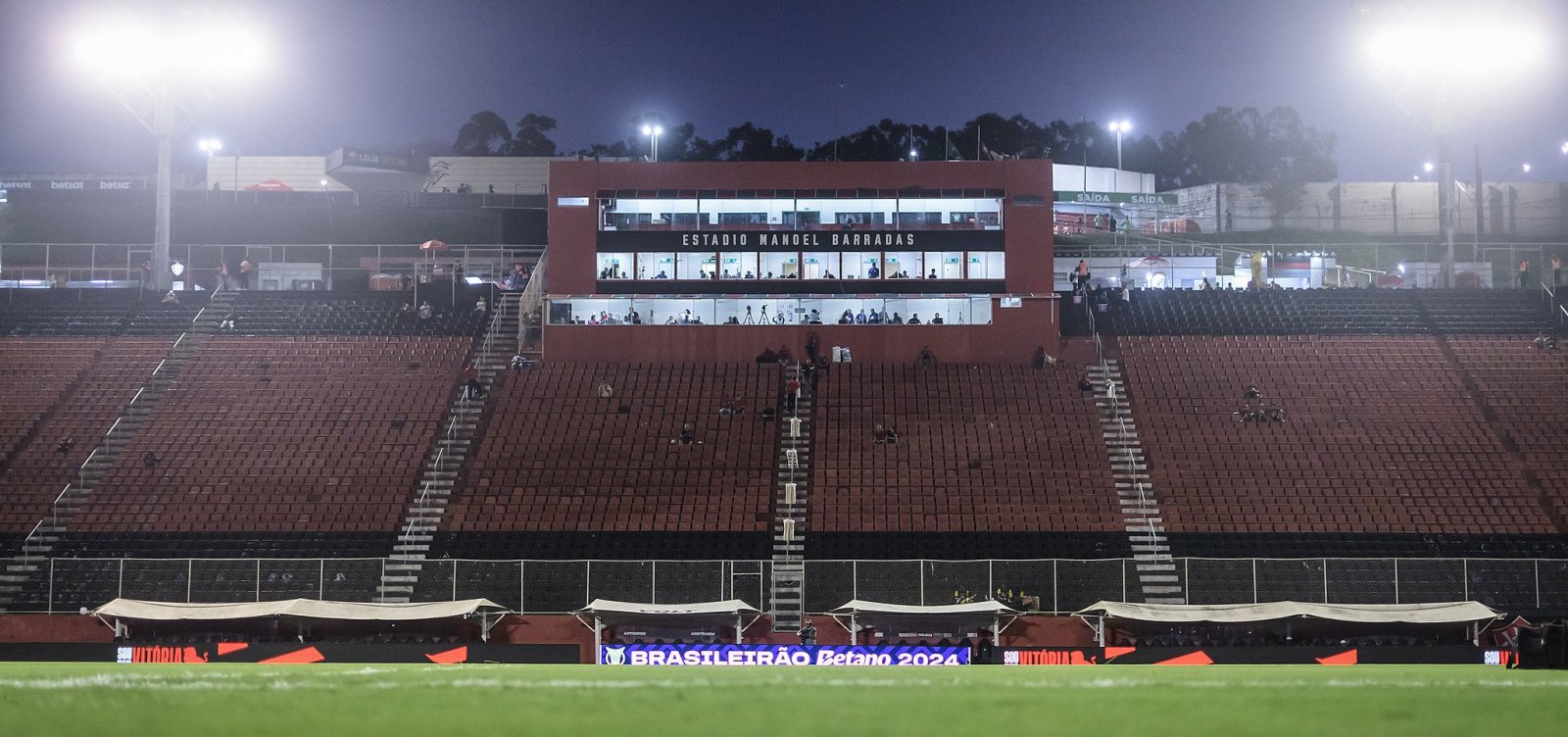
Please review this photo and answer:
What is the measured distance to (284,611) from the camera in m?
27.5

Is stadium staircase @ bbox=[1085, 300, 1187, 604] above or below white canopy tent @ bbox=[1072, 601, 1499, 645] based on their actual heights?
above

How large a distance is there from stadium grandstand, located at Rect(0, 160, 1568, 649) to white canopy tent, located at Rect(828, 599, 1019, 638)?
38.2 inches

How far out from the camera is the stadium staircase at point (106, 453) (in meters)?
32.8

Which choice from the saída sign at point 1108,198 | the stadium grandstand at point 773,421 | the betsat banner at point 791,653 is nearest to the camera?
the betsat banner at point 791,653

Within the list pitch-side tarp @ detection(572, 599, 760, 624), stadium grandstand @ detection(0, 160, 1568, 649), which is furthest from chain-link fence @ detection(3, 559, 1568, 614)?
pitch-side tarp @ detection(572, 599, 760, 624)

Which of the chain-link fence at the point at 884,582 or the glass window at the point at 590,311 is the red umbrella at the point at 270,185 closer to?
the glass window at the point at 590,311

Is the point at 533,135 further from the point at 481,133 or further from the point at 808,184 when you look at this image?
the point at 808,184

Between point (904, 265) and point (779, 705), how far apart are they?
43.0 m

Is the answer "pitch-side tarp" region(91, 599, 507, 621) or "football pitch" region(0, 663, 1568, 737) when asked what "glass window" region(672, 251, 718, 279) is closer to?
"pitch-side tarp" region(91, 599, 507, 621)

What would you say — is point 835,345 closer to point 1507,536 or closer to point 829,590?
point 829,590

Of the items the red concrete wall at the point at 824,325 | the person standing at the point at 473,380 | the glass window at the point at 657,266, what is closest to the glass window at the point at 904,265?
the red concrete wall at the point at 824,325

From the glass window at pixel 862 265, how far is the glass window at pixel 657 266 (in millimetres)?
6004

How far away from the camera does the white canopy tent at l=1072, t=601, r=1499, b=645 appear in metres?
27.0

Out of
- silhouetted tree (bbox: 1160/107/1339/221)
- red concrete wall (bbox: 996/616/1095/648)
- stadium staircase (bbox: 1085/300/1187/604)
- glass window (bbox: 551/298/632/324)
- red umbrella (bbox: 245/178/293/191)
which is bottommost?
red concrete wall (bbox: 996/616/1095/648)
